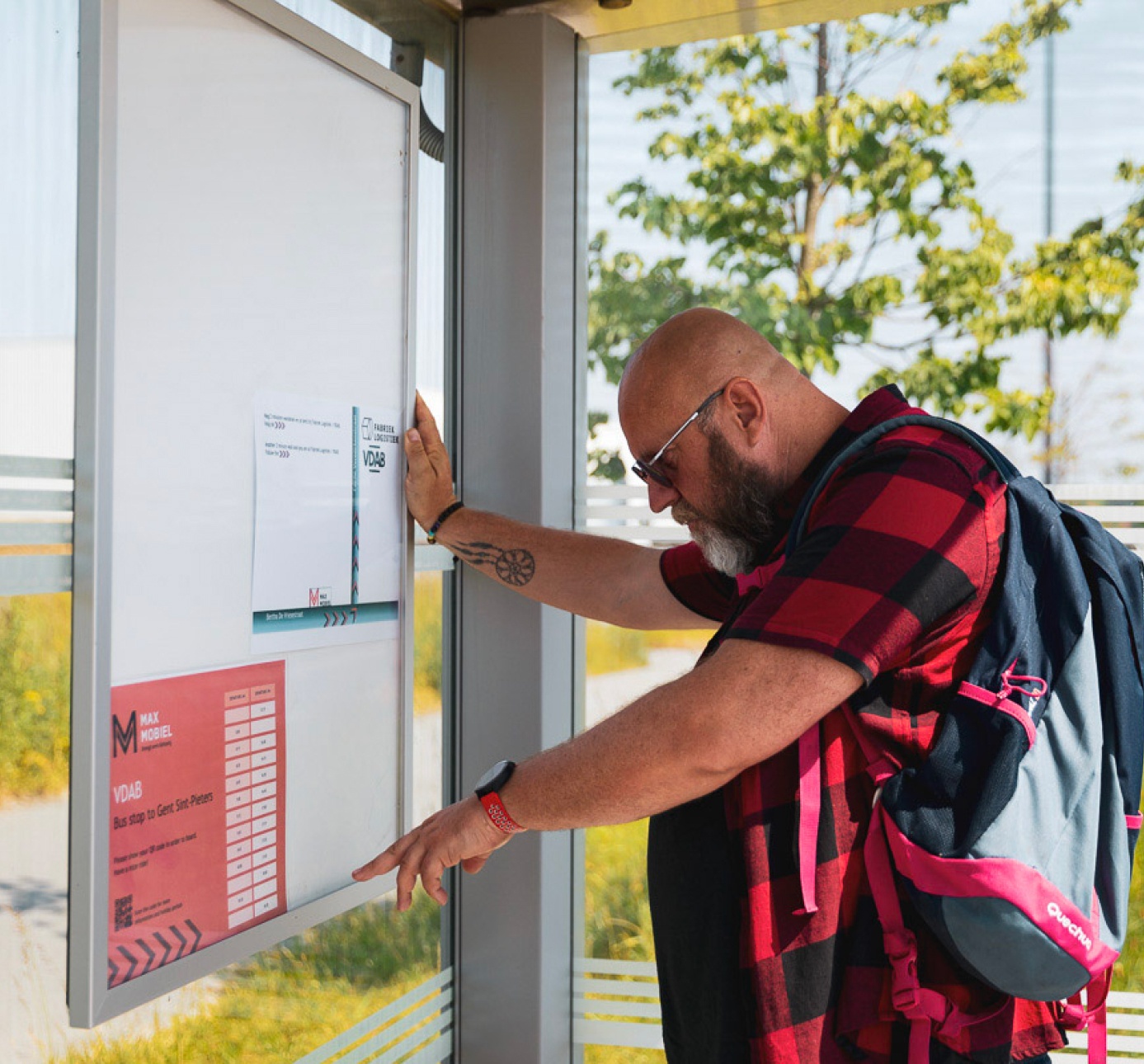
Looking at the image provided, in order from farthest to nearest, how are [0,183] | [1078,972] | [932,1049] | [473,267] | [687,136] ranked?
[687,136] → [473,267] → [932,1049] → [1078,972] → [0,183]

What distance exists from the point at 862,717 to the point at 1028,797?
0.26m

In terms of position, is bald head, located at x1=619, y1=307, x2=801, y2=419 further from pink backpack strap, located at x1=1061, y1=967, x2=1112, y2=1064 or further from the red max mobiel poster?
pink backpack strap, located at x1=1061, y1=967, x2=1112, y2=1064

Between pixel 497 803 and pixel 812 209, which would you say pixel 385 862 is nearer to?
pixel 497 803

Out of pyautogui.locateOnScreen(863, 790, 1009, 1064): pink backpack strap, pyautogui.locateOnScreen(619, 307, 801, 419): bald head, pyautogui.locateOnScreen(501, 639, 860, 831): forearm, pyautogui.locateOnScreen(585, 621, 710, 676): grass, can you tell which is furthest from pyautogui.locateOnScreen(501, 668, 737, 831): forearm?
pyautogui.locateOnScreen(585, 621, 710, 676): grass

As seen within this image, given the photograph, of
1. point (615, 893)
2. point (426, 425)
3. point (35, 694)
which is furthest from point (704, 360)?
point (615, 893)

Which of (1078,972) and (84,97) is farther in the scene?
(1078,972)

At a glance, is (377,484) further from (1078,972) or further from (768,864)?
(1078,972)

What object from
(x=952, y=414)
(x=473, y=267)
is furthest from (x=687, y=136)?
(x=952, y=414)

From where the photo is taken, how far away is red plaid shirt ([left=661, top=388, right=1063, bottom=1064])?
171 cm

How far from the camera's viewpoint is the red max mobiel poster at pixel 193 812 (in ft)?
5.46

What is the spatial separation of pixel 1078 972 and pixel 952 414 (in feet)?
4.97

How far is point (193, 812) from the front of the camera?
1795 mm

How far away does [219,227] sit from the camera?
1846 millimetres

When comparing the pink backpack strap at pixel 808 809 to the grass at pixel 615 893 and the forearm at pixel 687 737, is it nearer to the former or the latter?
the forearm at pixel 687 737
